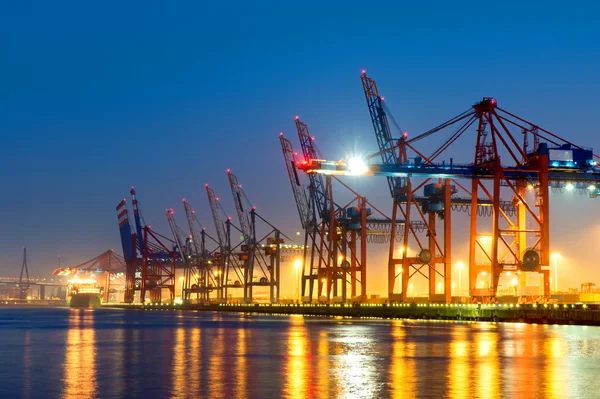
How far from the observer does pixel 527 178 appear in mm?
78312

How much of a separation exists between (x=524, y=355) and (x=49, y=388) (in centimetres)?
1731

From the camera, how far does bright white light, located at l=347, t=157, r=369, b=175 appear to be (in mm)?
81938

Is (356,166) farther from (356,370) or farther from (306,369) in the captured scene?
(356,370)

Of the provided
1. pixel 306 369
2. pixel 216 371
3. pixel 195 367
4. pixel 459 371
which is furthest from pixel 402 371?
pixel 195 367

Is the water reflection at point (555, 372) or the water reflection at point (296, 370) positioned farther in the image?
the water reflection at point (296, 370)

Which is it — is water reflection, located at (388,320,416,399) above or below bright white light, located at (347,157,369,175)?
below

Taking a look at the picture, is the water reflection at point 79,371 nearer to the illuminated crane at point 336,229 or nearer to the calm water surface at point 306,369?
the calm water surface at point 306,369

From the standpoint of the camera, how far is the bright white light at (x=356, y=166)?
81.9m

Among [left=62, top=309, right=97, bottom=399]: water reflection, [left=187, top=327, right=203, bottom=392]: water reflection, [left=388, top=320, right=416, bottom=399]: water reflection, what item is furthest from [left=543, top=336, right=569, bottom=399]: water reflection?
[left=62, top=309, right=97, bottom=399]: water reflection

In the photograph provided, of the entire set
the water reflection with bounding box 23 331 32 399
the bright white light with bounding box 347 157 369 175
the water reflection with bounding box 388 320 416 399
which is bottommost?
the water reflection with bounding box 23 331 32 399

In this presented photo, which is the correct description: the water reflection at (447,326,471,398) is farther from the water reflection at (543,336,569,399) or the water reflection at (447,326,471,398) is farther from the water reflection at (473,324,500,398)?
the water reflection at (543,336,569,399)

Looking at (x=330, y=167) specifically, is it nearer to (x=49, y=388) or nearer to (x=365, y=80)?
(x=365, y=80)

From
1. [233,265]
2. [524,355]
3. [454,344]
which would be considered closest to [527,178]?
[454,344]

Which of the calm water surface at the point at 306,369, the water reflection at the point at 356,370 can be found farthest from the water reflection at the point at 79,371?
the water reflection at the point at 356,370
